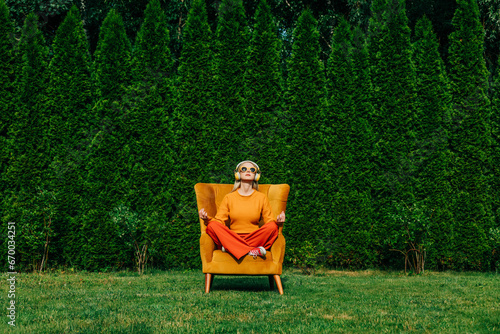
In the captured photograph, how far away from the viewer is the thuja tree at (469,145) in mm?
7023

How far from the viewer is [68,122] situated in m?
6.96

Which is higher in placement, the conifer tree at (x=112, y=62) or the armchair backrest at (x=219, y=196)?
the conifer tree at (x=112, y=62)

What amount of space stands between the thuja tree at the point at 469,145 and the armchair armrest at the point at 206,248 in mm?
4512

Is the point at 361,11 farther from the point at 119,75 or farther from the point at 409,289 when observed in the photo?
the point at 409,289

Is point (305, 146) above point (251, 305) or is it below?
above

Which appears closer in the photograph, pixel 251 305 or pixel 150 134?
pixel 251 305

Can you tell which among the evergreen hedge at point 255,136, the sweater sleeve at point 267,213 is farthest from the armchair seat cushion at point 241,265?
the evergreen hedge at point 255,136

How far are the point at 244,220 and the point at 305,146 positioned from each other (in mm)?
2644

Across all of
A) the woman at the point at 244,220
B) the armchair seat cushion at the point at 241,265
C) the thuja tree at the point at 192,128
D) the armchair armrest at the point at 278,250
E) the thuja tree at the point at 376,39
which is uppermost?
the thuja tree at the point at 376,39

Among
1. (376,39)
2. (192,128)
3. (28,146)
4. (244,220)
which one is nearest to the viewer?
(244,220)

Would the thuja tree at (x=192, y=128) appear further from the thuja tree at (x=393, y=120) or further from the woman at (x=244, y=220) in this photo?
the thuja tree at (x=393, y=120)

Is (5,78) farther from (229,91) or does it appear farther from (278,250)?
(278,250)

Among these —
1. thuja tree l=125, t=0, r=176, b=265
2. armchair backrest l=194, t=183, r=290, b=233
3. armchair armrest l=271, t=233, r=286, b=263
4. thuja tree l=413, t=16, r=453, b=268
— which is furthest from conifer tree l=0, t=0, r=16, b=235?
thuja tree l=413, t=16, r=453, b=268

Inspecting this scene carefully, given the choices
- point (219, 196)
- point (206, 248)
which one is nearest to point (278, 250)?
point (206, 248)
